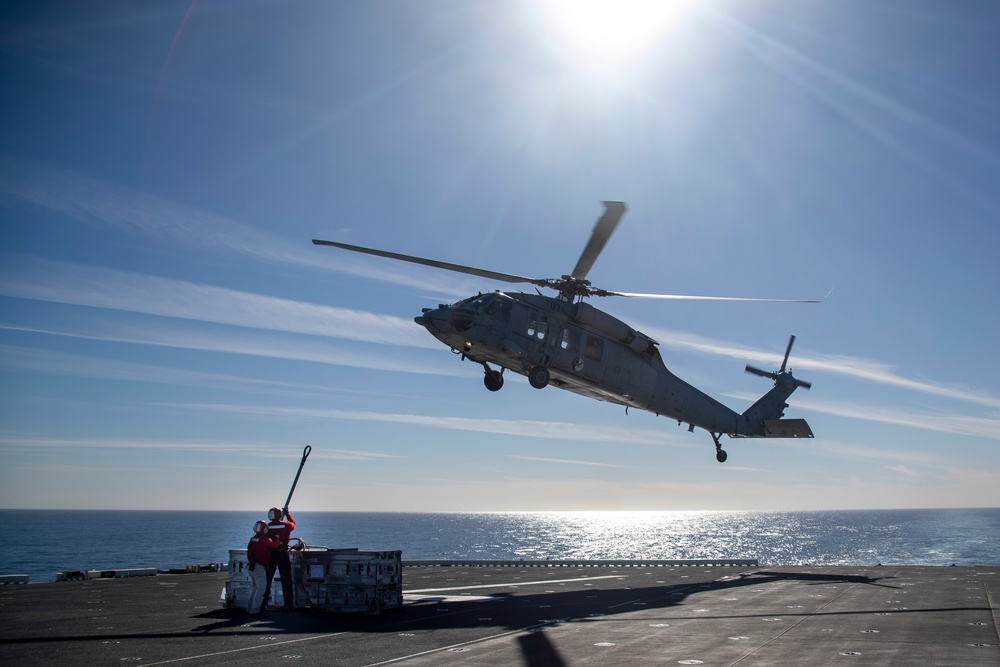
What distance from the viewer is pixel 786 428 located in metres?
32.9

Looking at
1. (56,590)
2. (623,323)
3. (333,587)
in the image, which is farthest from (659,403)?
(56,590)

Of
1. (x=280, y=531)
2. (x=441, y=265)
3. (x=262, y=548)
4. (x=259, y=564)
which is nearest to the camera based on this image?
(x=262, y=548)

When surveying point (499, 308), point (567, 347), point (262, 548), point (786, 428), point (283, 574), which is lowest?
point (283, 574)

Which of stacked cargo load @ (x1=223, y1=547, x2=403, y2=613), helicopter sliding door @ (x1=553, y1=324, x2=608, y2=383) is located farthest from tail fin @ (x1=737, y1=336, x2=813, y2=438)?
stacked cargo load @ (x1=223, y1=547, x2=403, y2=613)

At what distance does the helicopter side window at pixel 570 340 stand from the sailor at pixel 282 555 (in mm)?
12337

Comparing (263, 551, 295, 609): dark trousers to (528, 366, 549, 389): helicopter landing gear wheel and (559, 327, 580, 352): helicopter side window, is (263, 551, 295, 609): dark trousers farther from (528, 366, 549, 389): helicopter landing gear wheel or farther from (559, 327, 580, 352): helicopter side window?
(559, 327, 580, 352): helicopter side window

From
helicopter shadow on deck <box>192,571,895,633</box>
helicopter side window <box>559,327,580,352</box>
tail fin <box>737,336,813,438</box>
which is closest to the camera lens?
helicopter shadow on deck <box>192,571,895,633</box>

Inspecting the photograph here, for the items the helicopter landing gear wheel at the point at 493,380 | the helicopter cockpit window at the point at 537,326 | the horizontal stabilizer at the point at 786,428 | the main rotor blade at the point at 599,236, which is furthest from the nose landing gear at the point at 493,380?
the horizontal stabilizer at the point at 786,428

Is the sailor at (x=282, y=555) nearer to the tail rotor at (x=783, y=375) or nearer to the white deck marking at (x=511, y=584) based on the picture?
the white deck marking at (x=511, y=584)

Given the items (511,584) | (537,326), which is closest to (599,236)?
(537,326)

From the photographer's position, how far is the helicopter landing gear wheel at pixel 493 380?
26.4 metres

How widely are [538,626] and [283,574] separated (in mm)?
5983

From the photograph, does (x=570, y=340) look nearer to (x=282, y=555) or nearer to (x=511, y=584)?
(x=511, y=584)

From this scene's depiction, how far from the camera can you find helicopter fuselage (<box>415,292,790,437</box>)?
80.3ft
